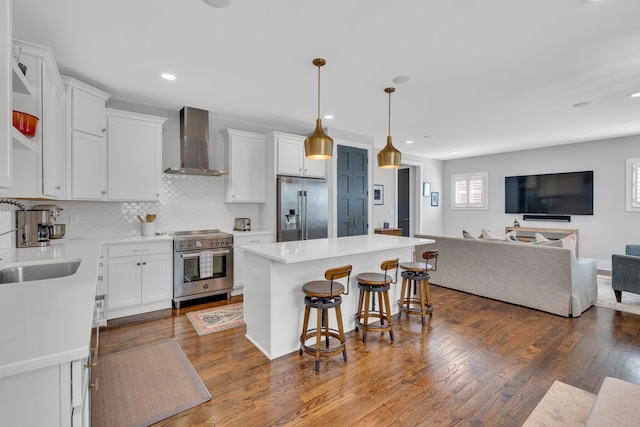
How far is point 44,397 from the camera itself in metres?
0.85

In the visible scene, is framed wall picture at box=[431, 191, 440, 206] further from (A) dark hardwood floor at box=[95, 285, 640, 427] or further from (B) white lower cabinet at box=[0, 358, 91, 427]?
(B) white lower cabinet at box=[0, 358, 91, 427]

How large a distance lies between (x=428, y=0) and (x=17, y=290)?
9.05ft

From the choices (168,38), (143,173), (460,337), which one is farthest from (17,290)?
(460,337)

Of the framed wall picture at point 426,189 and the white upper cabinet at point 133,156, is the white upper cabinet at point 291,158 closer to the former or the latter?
the white upper cabinet at point 133,156

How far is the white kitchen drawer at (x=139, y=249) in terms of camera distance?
331 cm

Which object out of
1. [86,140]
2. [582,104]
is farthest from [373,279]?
[582,104]

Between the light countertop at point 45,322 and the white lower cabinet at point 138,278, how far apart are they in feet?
5.90

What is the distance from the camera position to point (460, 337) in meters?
2.97

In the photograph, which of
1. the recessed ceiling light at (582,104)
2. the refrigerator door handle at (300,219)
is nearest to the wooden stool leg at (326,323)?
the refrigerator door handle at (300,219)

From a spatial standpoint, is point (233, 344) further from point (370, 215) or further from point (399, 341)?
point (370, 215)

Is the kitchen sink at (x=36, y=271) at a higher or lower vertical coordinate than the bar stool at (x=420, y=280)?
higher

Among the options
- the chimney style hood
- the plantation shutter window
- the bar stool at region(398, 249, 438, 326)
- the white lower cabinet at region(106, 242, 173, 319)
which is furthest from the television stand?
the white lower cabinet at region(106, 242, 173, 319)

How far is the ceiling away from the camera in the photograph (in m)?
2.09

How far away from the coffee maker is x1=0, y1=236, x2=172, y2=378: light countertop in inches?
61.8
